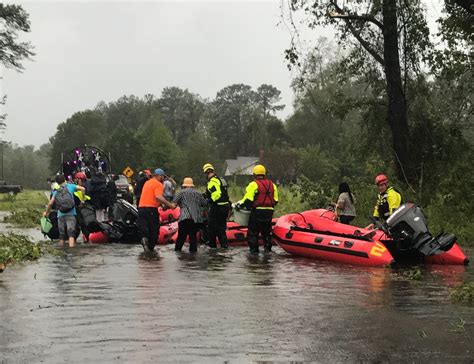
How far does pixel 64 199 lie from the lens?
52.3 ft

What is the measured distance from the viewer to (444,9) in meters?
22.6

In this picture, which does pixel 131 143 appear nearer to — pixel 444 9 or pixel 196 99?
pixel 196 99

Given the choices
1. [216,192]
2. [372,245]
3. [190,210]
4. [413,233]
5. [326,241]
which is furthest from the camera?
[216,192]

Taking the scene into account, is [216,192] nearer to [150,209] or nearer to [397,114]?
[150,209]

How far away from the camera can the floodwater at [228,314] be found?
6426mm

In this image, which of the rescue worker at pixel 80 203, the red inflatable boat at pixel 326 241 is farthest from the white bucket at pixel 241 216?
the rescue worker at pixel 80 203

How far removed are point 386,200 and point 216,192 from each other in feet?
12.5

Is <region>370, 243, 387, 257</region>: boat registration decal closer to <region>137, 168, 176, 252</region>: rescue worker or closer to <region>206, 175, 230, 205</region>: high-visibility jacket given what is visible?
<region>206, 175, 230, 205</region>: high-visibility jacket

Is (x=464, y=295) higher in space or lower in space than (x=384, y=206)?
lower

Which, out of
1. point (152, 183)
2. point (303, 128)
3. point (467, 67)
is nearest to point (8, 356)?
point (152, 183)

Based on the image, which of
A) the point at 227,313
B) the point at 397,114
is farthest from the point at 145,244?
the point at 397,114

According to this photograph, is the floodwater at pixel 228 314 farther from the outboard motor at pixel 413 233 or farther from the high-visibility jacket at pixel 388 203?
the high-visibility jacket at pixel 388 203

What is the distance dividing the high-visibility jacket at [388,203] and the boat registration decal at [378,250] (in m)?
1.20

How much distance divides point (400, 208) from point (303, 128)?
73.0 meters
